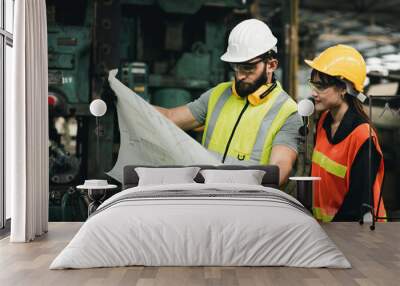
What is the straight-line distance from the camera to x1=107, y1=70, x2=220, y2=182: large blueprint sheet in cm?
648

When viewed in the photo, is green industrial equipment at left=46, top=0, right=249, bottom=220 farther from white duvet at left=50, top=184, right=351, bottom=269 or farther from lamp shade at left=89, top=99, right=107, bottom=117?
white duvet at left=50, top=184, right=351, bottom=269

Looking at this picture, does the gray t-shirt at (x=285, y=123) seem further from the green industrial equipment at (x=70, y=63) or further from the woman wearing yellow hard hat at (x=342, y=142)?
the green industrial equipment at (x=70, y=63)

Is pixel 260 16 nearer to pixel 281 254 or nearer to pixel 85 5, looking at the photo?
pixel 85 5

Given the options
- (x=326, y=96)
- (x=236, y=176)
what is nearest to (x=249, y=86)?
(x=326, y=96)

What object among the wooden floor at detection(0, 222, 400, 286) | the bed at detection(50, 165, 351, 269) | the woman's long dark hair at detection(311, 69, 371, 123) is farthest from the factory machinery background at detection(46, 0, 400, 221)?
the bed at detection(50, 165, 351, 269)

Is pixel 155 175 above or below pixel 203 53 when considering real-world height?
below

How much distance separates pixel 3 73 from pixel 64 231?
175cm

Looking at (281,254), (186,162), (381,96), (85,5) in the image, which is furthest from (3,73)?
(381,96)

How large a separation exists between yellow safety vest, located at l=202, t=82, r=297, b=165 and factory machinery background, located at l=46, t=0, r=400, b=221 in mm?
157

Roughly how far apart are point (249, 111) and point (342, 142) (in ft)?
3.64

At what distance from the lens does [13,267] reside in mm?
4125

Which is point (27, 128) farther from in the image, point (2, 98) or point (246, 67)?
point (246, 67)

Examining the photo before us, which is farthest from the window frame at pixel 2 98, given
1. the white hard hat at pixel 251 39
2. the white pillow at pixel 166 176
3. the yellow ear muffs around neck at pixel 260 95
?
the yellow ear muffs around neck at pixel 260 95

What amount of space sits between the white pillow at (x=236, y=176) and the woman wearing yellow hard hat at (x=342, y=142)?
2.93ft
